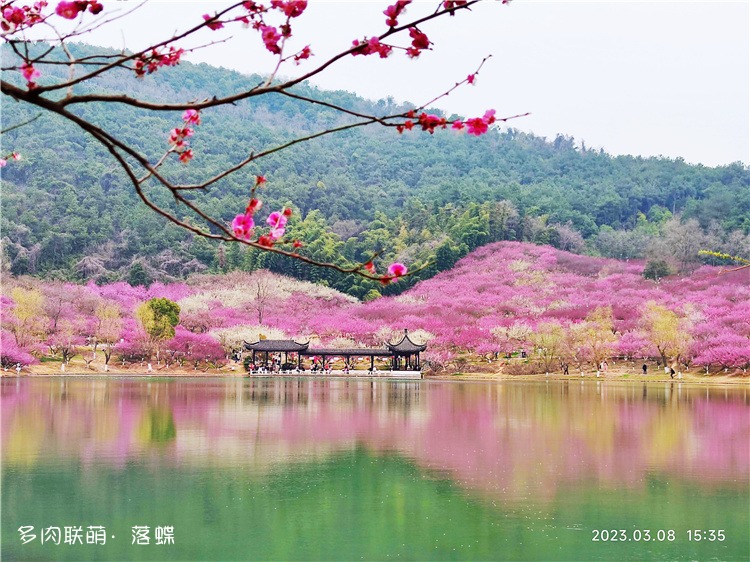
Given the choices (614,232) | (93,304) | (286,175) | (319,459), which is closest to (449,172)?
(286,175)

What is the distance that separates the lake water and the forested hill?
38732 mm

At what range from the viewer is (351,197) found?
81.6m

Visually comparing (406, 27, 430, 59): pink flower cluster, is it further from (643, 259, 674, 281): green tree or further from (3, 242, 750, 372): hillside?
(643, 259, 674, 281): green tree

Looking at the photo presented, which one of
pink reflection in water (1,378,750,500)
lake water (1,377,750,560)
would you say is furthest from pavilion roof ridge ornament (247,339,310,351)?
lake water (1,377,750,560)

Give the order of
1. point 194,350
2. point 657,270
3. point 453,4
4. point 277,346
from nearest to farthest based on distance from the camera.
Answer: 1. point 453,4
2. point 277,346
3. point 194,350
4. point 657,270

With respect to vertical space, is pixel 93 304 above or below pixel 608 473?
above

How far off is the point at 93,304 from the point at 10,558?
40736mm

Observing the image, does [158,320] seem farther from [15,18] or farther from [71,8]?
[71,8]

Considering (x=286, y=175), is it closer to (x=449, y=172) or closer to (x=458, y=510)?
(x=449, y=172)

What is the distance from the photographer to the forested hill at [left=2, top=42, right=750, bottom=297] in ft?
194

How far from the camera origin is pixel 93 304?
153ft

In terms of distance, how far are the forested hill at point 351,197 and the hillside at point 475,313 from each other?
3.77 meters

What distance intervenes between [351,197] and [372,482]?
71080mm

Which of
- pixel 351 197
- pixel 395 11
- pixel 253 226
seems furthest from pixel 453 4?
pixel 351 197
